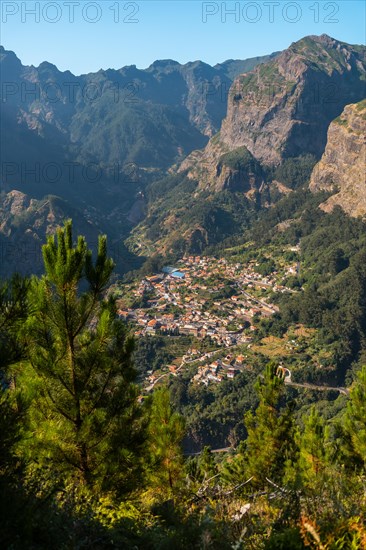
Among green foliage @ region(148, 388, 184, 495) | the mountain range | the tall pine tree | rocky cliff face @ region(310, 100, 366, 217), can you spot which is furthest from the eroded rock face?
the tall pine tree

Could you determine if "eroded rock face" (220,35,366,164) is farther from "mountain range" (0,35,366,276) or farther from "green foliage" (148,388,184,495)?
"green foliage" (148,388,184,495)

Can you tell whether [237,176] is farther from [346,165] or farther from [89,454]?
[89,454]

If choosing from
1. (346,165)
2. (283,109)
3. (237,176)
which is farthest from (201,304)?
(283,109)

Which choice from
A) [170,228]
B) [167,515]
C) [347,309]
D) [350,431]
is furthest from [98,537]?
[170,228]

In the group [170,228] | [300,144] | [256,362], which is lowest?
[256,362]

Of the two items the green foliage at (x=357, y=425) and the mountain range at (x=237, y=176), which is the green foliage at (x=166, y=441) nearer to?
the green foliage at (x=357, y=425)

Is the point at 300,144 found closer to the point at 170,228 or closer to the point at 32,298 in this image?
the point at 170,228
